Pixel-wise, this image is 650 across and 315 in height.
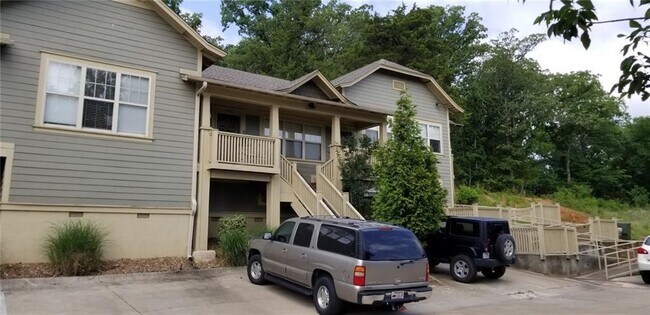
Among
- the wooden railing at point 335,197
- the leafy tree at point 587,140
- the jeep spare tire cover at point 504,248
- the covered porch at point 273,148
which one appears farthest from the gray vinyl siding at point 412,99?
the leafy tree at point 587,140

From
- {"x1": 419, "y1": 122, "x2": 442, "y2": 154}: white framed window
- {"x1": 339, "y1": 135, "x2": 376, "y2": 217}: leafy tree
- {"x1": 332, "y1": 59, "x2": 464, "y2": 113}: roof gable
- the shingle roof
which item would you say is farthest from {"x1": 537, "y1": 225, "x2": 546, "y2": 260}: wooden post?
the shingle roof

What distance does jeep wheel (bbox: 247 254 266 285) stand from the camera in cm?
1099

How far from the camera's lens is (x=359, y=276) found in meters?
8.20

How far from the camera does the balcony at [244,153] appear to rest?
46.6 ft

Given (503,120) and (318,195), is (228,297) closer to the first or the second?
(318,195)

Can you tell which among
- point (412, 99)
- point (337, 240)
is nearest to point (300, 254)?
point (337, 240)

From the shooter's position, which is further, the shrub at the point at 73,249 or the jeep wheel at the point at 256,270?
the shrub at the point at 73,249

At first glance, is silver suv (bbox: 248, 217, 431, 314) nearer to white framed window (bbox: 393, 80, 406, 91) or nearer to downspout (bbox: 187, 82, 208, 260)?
downspout (bbox: 187, 82, 208, 260)

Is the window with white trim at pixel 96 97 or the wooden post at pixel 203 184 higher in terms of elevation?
the window with white trim at pixel 96 97

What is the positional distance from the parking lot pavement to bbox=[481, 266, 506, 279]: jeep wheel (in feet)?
1.66

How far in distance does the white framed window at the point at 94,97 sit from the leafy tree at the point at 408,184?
268 inches

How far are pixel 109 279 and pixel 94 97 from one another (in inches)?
192

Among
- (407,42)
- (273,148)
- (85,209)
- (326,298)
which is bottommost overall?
(326,298)

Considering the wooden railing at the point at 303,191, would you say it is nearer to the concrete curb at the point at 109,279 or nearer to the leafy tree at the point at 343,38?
the concrete curb at the point at 109,279
